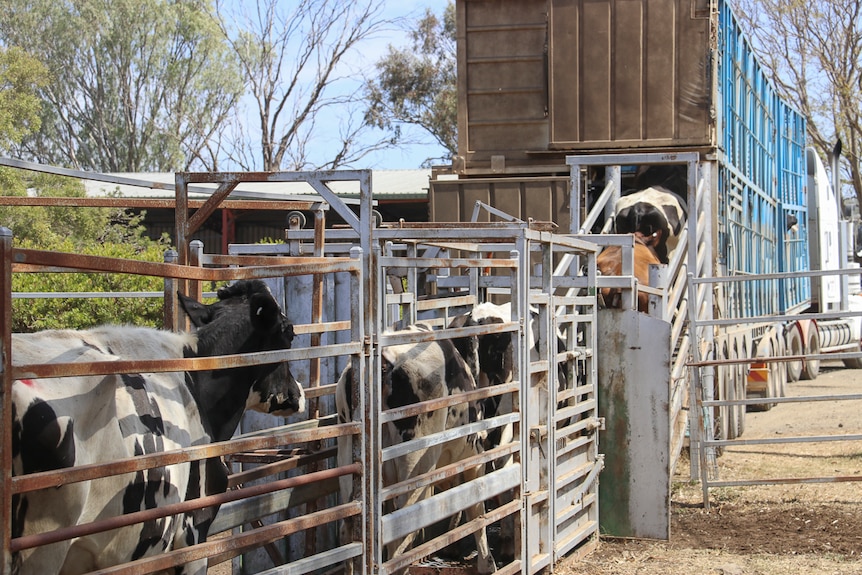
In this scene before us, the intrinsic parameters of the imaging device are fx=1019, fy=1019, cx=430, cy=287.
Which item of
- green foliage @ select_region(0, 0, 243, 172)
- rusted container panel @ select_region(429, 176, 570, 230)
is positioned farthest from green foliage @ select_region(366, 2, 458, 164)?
rusted container panel @ select_region(429, 176, 570, 230)

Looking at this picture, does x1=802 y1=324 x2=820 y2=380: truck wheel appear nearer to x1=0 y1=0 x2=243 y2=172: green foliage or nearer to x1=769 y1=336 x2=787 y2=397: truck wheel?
x1=769 y1=336 x2=787 y2=397: truck wheel

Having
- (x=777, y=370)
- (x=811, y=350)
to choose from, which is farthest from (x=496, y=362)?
(x=811, y=350)

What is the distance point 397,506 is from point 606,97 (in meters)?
8.43

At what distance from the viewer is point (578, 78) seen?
13109 mm

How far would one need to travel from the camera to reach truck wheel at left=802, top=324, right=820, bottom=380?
20.2 metres

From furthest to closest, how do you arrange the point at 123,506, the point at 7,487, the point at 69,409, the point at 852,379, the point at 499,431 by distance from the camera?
the point at 852,379
the point at 499,431
the point at 123,506
the point at 69,409
the point at 7,487

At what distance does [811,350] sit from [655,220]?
10.7m

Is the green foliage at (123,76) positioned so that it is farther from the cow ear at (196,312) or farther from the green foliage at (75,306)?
the cow ear at (196,312)

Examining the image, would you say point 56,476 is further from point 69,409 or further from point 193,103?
point 193,103

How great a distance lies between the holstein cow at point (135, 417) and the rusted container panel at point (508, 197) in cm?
825

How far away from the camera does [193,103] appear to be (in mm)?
41719

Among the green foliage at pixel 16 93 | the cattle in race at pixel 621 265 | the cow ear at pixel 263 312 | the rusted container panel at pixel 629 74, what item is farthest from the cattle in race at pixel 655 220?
the green foliage at pixel 16 93

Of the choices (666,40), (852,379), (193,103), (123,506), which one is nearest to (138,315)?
(666,40)

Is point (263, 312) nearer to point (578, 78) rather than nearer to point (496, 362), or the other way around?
point (496, 362)
